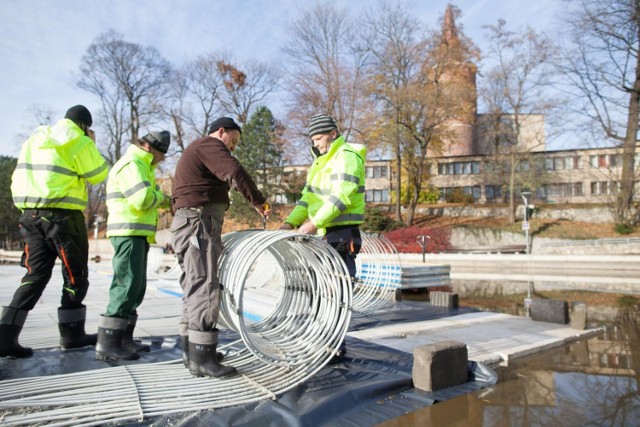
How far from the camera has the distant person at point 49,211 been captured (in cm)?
384

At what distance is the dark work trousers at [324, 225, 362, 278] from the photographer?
428 centimetres

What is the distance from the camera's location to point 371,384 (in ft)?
11.1

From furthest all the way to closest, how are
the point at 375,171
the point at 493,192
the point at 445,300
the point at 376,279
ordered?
the point at 375,171 → the point at 493,192 → the point at 376,279 → the point at 445,300

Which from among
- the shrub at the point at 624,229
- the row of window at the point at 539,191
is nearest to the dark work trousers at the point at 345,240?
the shrub at the point at 624,229

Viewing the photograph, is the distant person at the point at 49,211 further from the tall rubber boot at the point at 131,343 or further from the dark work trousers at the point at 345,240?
the dark work trousers at the point at 345,240

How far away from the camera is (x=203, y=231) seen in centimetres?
338

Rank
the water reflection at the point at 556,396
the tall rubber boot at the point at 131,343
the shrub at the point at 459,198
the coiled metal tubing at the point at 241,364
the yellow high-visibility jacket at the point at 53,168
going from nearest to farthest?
A: the coiled metal tubing at the point at 241,364, the water reflection at the point at 556,396, the yellow high-visibility jacket at the point at 53,168, the tall rubber boot at the point at 131,343, the shrub at the point at 459,198

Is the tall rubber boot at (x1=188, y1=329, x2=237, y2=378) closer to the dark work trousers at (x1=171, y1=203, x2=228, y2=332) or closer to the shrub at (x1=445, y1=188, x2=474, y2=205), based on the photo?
the dark work trousers at (x1=171, y1=203, x2=228, y2=332)

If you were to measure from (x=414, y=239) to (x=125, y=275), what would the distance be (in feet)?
81.9

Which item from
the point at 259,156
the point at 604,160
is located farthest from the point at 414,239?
the point at 604,160

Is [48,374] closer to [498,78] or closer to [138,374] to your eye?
[138,374]

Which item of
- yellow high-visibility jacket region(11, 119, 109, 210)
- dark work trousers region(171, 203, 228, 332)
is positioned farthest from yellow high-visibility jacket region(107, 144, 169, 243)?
dark work trousers region(171, 203, 228, 332)

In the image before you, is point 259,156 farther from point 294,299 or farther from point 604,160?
point 604,160

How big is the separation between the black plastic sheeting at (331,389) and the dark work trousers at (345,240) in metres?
0.96
